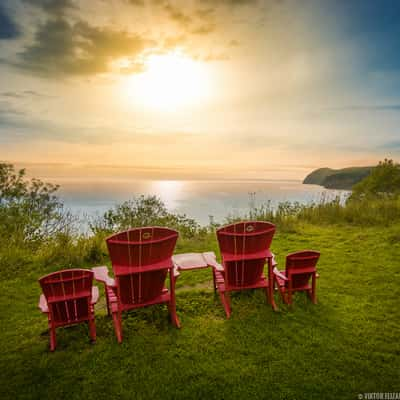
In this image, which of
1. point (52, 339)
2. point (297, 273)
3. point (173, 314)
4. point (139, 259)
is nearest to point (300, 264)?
point (297, 273)

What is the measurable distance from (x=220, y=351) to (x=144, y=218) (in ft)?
22.6

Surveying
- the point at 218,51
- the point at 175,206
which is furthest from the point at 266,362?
the point at 218,51

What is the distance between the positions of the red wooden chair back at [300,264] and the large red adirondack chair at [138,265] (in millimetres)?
1576

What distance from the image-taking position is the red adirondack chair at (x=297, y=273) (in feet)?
11.7

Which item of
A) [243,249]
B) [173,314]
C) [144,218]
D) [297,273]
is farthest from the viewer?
[144,218]

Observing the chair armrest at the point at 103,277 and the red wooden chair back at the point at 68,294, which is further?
the chair armrest at the point at 103,277

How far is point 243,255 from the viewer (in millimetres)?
3473

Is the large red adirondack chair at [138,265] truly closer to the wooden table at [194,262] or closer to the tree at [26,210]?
the wooden table at [194,262]

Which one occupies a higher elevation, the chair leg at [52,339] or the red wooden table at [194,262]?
the red wooden table at [194,262]

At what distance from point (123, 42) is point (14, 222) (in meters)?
7.22

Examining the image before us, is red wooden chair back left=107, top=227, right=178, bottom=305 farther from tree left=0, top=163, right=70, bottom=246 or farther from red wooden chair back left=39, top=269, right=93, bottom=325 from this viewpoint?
tree left=0, top=163, right=70, bottom=246

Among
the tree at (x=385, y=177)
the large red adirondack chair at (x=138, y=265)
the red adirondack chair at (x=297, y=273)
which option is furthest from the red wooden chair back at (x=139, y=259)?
the tree at (x=385, y=177)

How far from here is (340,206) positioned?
32.8ft

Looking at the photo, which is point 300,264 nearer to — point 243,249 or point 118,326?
point 243,249
